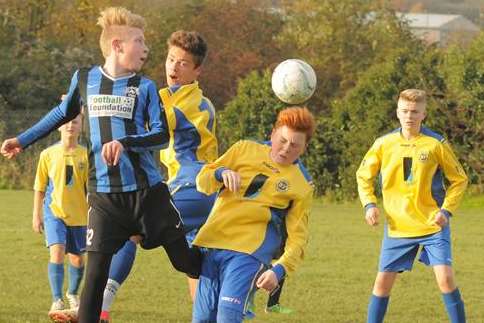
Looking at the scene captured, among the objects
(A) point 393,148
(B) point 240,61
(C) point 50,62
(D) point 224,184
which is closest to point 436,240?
(A) point 393,148

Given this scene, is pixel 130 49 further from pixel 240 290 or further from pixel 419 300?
pixel 419 300

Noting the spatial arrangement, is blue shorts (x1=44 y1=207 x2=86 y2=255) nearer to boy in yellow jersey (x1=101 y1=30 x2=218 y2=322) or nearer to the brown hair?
boy in yellow jersey (x1=101 y1=30 x2=218 y2=322)

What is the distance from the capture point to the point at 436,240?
7.75m

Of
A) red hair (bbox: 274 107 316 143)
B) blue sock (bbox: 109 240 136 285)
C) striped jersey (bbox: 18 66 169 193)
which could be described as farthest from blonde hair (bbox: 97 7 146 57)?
blue sock (bbox: 109 240 136 285)

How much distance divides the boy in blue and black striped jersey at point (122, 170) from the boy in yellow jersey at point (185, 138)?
96 centimetres

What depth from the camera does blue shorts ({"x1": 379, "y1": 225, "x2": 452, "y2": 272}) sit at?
773 cm

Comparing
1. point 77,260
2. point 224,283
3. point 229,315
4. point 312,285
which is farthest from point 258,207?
point 312,285

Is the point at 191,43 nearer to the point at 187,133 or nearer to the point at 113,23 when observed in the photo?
the point at 187,133

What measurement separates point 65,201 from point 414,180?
2846 mm

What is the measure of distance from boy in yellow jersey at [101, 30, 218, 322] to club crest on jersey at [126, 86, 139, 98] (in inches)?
41.2

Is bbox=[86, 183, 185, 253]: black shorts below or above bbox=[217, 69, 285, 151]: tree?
below

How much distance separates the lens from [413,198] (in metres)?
7.89

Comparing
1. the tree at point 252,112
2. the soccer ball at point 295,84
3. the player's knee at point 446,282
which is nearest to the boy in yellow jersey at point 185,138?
the player's knee at point 446,282

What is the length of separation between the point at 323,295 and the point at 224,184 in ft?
14.1
